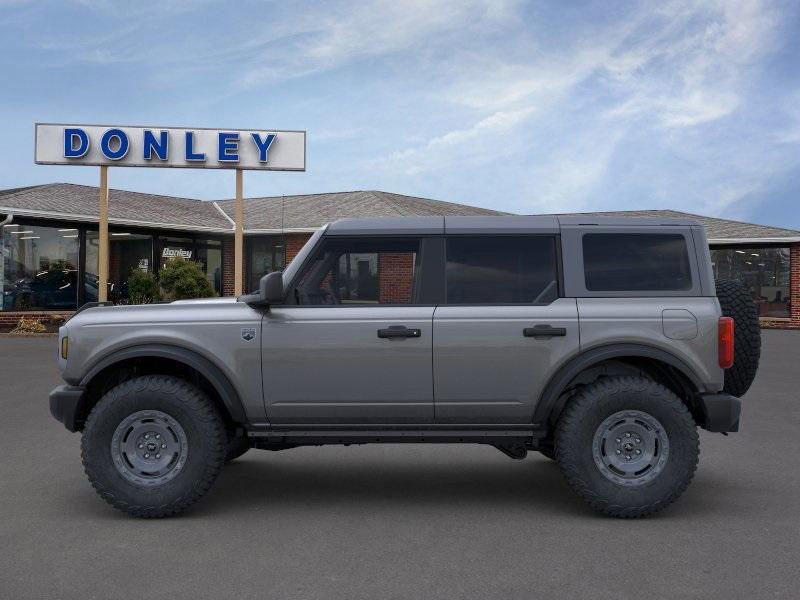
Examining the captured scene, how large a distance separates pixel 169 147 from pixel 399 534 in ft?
67.4

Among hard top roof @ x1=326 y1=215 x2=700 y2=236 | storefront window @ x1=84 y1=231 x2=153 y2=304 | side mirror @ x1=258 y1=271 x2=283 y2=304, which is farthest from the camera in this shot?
storefront window @ x1=84 y1=231 x2=153 y2=304

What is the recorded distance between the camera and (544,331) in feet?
19.0

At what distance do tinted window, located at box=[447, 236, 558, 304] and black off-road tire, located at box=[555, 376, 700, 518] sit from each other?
0.83 metres

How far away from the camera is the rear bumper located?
5.79m

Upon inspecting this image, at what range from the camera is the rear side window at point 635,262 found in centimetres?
599

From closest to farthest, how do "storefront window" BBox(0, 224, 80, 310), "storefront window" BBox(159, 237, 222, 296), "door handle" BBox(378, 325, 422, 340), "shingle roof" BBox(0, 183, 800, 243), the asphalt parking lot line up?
the asphalt parking lot < "door handle" BBox(378, 325, 422, 340) < "storefront window" BBox(0, 224, 80, 310) < "shingle roof" BBox(0, 183, 800, 243) < "storefront window" BBox(159, 237, 222, 296)

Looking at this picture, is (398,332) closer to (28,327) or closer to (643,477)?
(643,477)

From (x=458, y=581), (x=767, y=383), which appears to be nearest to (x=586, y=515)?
(x=458, y=581)

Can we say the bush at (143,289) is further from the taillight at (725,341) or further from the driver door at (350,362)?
the taillight at (725,341)

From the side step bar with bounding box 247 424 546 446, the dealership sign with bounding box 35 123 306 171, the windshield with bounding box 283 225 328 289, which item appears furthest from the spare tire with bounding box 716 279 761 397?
the dealership sign with bounding box 35 123 306 171

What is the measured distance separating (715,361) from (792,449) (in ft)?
9.97

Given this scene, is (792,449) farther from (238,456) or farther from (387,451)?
(238,456)

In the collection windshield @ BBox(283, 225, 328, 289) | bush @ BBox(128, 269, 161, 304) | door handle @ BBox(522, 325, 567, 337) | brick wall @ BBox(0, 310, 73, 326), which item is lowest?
door handle @ BBox(522, 325, 567, 337)

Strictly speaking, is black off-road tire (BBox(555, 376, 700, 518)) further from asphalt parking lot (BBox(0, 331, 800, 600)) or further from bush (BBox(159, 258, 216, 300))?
bush (BBox(159, 258, 216, 300))
